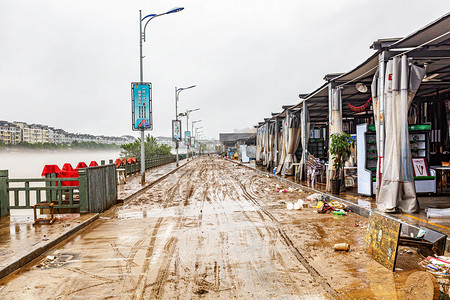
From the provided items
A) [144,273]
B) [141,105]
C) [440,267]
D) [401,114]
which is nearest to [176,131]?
[141,105]

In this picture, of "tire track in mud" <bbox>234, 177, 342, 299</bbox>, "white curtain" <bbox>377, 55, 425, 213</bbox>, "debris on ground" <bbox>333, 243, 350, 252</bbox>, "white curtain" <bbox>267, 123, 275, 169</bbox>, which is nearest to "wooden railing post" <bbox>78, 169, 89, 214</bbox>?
"tire track in mud" <bbox>234, 177, 342, 299</bbox>

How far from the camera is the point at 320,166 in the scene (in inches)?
593

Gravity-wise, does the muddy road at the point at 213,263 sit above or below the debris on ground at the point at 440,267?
below

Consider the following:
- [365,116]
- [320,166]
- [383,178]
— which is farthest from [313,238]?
[365,116]

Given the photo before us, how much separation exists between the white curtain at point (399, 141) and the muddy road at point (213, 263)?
1.01 m

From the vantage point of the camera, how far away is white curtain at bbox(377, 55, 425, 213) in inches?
306

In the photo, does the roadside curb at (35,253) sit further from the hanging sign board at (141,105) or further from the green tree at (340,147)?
the hanging sign board at (141,105)

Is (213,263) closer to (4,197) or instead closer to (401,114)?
(401,114)

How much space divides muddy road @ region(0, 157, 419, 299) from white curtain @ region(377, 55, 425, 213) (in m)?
1.01

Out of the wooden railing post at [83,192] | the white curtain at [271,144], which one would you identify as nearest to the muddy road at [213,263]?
the wooden railing post at [83,192]

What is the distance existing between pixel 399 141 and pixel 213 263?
18.8 ft

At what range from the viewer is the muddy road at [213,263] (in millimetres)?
3980

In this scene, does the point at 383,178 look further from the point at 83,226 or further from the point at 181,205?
the point at 83,226

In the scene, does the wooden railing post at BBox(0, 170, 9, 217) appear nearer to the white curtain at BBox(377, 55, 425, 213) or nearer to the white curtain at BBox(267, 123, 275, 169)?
the white curtain at BBox(377, 55, 425, 213)
